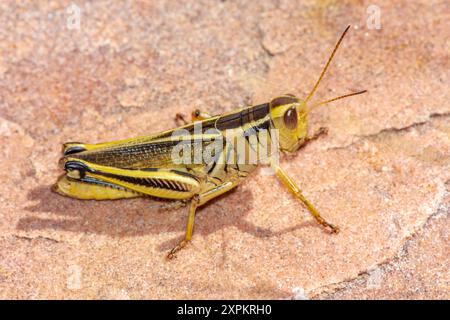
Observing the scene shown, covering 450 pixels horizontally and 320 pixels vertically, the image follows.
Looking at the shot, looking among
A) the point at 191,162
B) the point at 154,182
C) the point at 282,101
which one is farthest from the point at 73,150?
the point at 282,101

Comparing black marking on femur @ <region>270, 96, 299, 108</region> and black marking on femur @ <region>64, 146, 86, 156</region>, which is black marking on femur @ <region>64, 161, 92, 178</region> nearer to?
black marking on femur @ <region>64, 146, 86, 156</region>

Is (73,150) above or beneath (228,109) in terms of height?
beneath

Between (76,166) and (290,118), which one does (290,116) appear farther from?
(76,166)

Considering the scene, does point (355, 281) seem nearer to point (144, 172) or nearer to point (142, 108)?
point (144, 172)

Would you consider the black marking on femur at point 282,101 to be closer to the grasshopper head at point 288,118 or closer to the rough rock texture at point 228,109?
the grasshopper head at point 288,118

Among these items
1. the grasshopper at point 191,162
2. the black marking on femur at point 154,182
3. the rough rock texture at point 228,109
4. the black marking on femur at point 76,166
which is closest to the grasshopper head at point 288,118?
the grasshopper at point 191,162

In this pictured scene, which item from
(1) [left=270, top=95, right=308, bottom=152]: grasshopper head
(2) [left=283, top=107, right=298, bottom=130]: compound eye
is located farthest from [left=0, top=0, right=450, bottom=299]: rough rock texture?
(2) [left=283, top=107, right=298, bottom=130]: compound eye

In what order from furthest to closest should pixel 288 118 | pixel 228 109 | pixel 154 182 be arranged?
pixel 228 109, pixel 154 182, pixel 288 118

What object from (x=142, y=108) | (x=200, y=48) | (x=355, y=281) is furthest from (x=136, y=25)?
(x=355, y=281)
